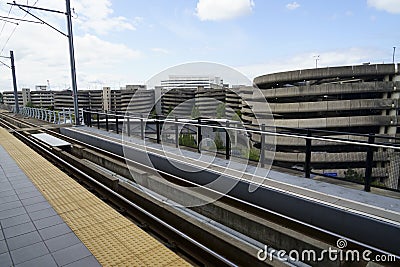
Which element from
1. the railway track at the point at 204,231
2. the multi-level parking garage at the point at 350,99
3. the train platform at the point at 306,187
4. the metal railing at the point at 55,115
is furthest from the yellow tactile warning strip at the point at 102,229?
the multi-level parking garage at the point at 350,99

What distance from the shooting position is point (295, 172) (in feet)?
17.4

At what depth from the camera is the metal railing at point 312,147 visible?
4.15m

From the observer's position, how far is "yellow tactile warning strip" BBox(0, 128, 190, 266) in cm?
289

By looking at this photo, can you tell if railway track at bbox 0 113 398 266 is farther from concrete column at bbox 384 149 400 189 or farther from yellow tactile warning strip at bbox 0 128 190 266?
concrete column at bbox 384 149 400 189

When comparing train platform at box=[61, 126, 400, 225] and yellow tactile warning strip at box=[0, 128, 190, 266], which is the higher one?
train platform at box=[61, 126, 400, 225]

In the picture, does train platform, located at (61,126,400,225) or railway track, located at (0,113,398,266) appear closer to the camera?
railway track, located at (0,113,398,266)

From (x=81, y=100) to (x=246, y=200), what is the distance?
113m

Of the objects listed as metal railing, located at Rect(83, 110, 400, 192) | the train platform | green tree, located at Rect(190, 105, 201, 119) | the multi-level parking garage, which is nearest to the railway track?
the train platform

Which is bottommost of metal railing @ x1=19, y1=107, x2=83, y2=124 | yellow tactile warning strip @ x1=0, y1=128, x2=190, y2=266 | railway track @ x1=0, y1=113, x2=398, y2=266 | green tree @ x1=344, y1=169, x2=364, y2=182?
railway track @ x1=0, y1=113, x2=398, y2=266

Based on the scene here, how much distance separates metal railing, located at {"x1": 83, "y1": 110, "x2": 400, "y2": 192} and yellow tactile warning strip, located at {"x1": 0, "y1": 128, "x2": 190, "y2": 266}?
2870 millimetres

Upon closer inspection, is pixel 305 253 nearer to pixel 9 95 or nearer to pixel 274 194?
pixel 274 194

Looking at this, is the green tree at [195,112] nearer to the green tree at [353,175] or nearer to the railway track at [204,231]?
the railway track at [204,231]

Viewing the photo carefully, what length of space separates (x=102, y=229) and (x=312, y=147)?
4.12 m

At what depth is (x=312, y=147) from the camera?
17.3 ft
